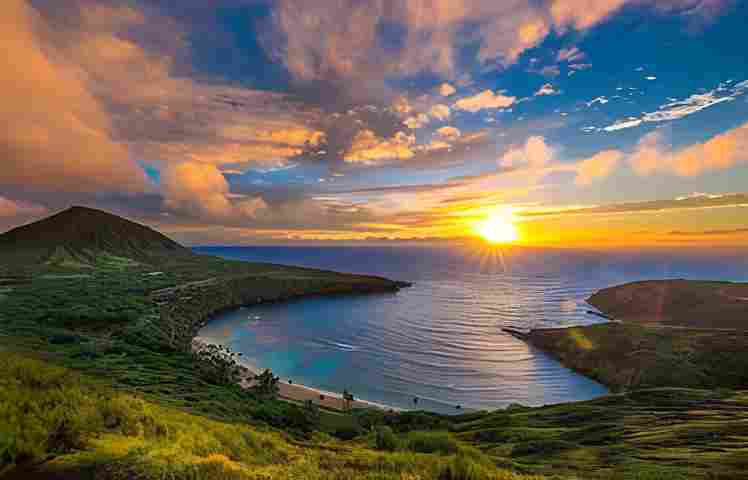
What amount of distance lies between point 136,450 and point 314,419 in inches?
1040

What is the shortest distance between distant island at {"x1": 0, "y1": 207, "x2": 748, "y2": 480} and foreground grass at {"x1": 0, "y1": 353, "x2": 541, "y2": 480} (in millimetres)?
55

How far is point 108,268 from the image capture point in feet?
561

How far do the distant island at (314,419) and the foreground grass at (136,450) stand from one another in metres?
0.06

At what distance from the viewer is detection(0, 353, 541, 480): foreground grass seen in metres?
9.25

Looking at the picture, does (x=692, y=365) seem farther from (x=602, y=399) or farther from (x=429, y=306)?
(x=429, y=306)

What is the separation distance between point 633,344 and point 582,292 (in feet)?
374

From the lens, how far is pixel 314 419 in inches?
1335

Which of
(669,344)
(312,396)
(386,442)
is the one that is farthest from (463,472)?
(669,344)

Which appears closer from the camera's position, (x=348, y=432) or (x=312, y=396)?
(x=348, y=432)

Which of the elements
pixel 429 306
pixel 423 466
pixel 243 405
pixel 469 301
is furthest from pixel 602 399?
pixel 469 301

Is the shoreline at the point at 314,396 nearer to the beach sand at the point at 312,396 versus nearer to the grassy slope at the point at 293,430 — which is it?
the beach sand at the point at 312,396

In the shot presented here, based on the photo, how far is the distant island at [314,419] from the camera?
1051 cm

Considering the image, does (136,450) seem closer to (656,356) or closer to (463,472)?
(463,472)

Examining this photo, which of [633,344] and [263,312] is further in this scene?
[263,312]
